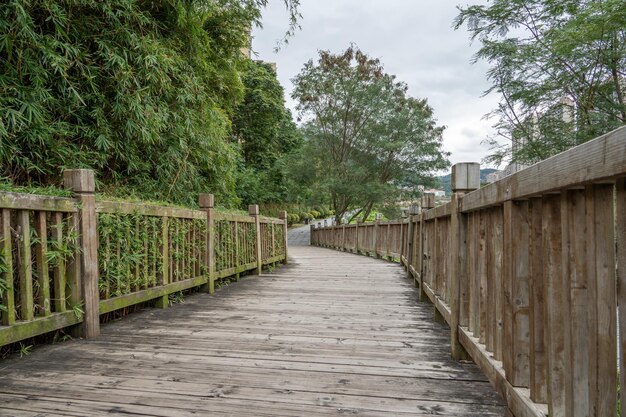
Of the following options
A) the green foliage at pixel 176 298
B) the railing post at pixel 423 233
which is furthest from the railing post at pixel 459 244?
the green foliage at pixel 176 298

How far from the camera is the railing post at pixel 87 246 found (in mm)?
2693

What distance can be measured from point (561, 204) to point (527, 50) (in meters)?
7.24

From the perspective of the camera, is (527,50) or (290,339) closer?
(290,339)

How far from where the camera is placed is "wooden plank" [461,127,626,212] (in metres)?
0.81

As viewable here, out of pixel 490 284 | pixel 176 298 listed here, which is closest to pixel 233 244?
pixel 176 298

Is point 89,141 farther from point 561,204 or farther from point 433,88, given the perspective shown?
point 433,88

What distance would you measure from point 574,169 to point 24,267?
2668 millimetres

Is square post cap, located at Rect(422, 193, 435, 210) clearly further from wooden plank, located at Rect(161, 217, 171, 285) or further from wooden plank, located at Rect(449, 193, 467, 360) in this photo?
wooden plank, located at Rect(161, 217, 171, 285)

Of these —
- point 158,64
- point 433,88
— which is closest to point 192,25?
point 158,64

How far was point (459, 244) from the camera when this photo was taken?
237 cm

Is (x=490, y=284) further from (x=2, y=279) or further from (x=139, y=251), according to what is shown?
(x=139, y=251)

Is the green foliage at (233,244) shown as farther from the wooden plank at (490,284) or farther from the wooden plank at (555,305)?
the wooden plank at (555,305)

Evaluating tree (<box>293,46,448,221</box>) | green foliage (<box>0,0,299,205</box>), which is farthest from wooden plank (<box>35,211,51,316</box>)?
tree (<box>293,46,448,221</box>)

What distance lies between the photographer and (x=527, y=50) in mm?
7020
